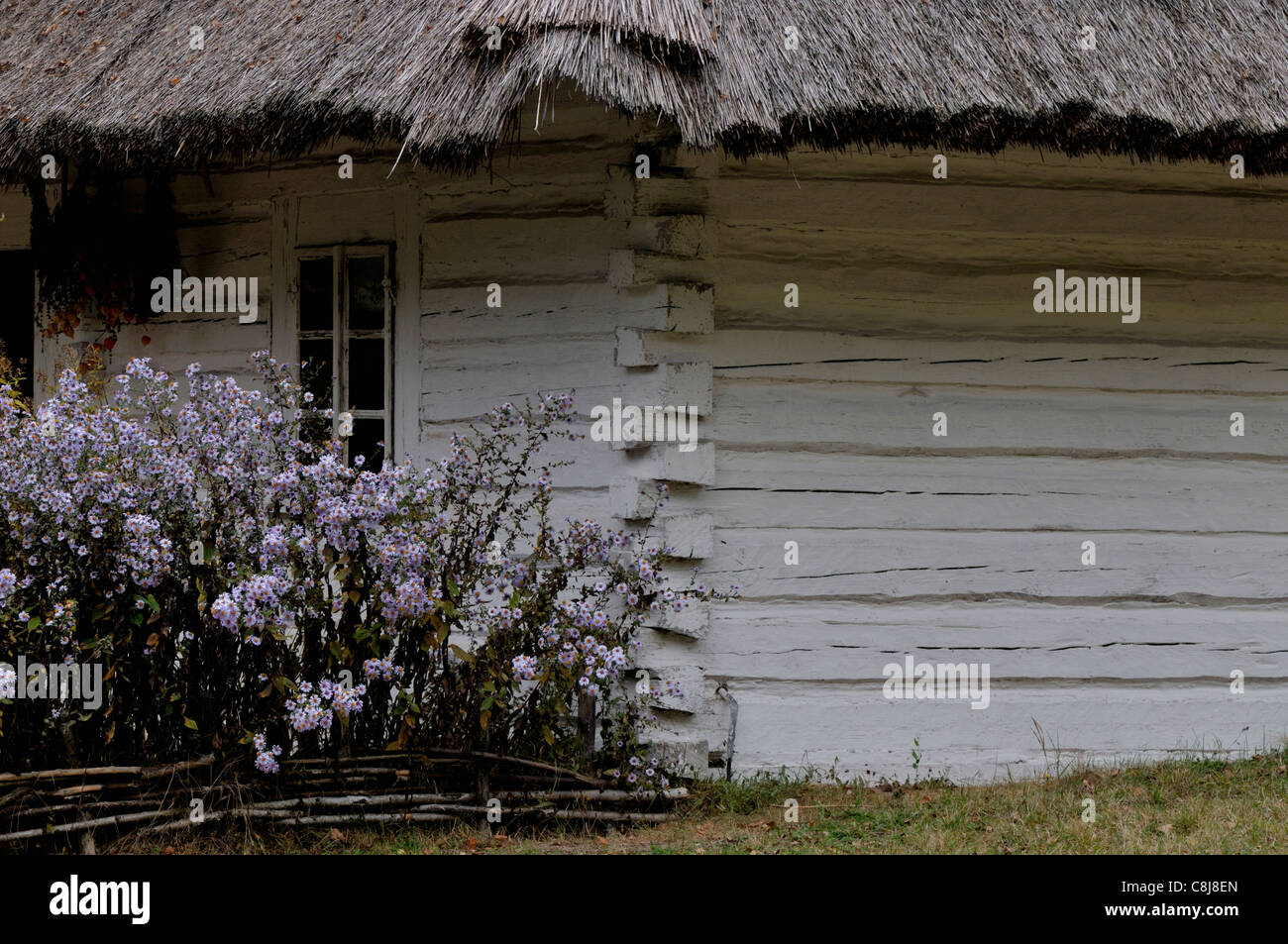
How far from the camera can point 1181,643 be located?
6289mm

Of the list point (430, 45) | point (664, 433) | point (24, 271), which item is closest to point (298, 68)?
point (430, 45)

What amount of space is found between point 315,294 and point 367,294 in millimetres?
289

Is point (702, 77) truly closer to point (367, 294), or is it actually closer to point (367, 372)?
point (367, 294)

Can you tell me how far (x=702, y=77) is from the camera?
5.19 m

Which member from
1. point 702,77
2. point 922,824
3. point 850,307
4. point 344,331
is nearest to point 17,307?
point 344,331

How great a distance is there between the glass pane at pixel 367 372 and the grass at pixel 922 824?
231 cm

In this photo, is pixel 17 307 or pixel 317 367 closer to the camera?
pixel 317 367

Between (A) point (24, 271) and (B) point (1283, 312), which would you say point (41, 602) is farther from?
(B) point (1283, 312)

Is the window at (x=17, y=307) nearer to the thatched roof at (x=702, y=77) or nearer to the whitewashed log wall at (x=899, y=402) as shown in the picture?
the thatched roof at (x=702, y=77)

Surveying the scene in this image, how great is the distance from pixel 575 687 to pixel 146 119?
304 cm

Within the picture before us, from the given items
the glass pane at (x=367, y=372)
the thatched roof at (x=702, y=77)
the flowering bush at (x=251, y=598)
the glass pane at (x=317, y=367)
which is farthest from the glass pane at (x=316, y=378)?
the flowering bush at (x=251, y=598)

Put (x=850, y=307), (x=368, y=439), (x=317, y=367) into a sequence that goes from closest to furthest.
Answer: (x=850, y=307) < (x=368, y=439) < (x=317, y=367)

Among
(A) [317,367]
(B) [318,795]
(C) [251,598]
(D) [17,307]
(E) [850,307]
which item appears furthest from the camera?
(D) [17,307]

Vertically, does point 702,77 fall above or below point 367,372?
above
